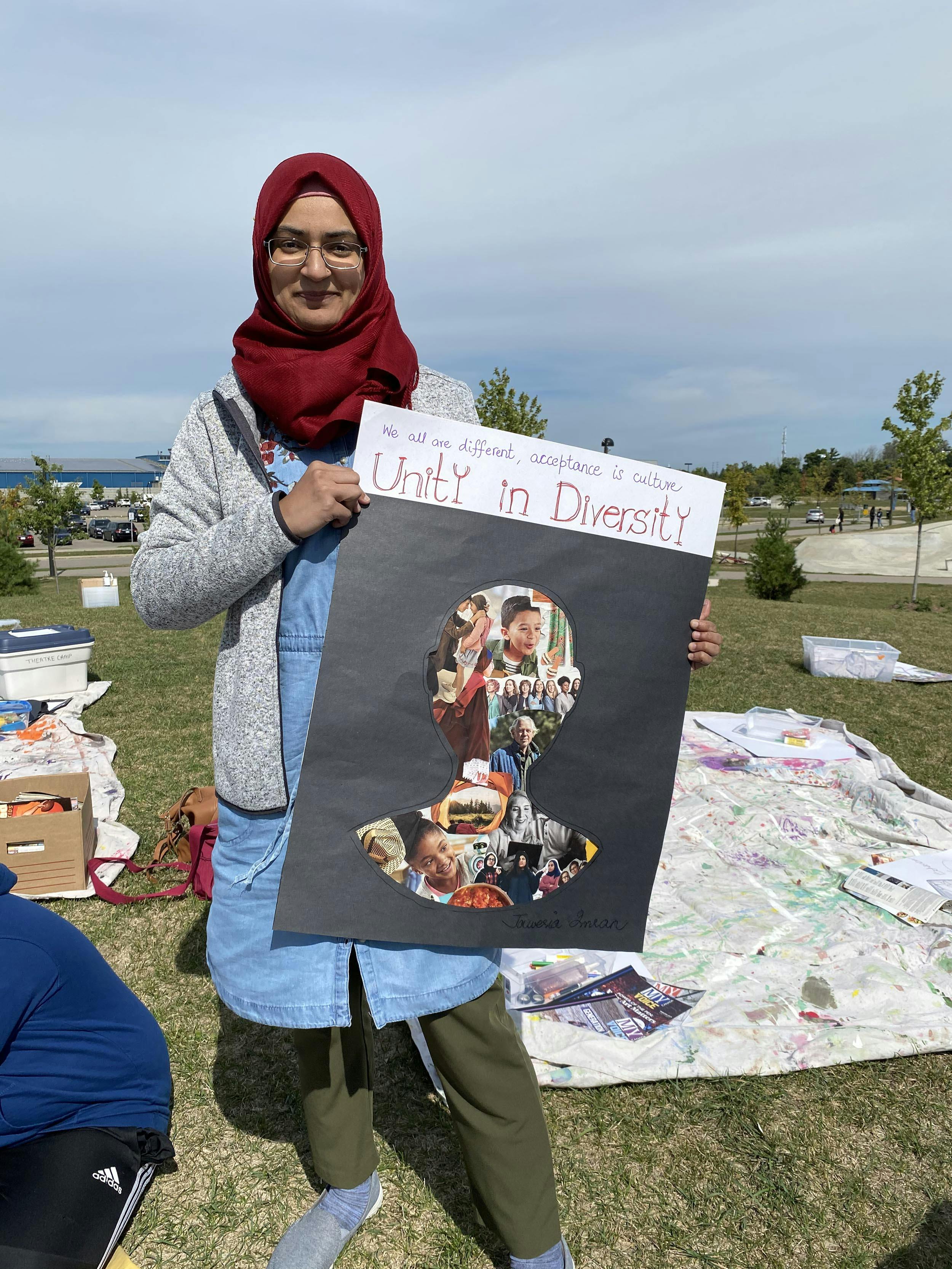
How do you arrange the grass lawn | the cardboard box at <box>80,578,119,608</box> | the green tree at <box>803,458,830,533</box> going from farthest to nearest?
1. the green tree at <box>803,458,830,533</box>
2. the cardboard box at <box>80,578,119,608</box>
3. the grass lawn

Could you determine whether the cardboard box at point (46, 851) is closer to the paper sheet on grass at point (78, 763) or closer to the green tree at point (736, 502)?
the paper sheet on grass at point (78, 763)

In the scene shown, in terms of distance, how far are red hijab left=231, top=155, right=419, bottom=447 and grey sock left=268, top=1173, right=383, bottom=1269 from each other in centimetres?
167

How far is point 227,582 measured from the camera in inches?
52.4

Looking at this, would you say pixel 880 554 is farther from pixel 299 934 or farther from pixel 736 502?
pixel 299 934

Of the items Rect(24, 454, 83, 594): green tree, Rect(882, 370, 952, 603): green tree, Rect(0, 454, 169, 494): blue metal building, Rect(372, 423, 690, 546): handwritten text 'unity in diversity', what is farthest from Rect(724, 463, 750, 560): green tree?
Rect(0, 454, 169, 494): blue metal building

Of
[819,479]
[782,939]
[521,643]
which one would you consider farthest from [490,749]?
[819,479]

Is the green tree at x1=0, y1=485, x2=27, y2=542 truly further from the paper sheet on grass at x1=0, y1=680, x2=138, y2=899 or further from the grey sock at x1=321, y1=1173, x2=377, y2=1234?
the grey sock at x1=321, y1=1173, x2=377, y2=1234

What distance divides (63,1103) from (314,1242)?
24.3 inches

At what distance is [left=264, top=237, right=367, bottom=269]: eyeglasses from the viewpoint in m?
1.38

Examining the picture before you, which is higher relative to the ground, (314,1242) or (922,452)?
(922,452)

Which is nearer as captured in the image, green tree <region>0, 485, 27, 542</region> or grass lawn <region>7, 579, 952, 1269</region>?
grass lawn <region>7, 579, 952, 1269</region>

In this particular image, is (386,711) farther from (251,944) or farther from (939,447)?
(939,447)

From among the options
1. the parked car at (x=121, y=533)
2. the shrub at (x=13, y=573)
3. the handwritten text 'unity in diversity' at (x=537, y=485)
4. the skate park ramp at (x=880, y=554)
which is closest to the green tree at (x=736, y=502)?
the skate park ramp at (x=880, y=554)

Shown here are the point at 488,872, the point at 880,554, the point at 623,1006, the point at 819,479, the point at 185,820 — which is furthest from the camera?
the point at 819,479
